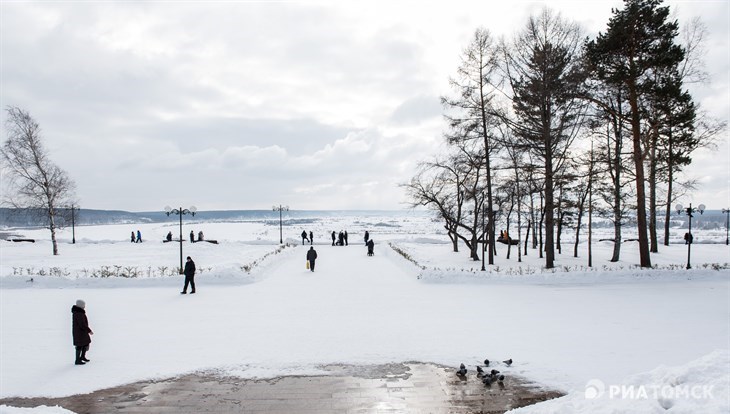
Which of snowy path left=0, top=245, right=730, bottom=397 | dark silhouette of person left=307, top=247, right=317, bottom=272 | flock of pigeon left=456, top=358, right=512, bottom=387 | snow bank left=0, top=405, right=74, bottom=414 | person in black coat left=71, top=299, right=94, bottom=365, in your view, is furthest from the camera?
dark silhouette of person left=307, top=247, right=317, bottom=272

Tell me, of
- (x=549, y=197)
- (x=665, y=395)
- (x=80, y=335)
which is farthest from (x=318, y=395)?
(x=549, y=197)

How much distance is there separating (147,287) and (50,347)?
888cm

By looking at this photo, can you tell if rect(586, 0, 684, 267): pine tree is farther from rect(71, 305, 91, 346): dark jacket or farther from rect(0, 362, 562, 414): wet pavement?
rect(71, 305, 91, 346): dark jacket

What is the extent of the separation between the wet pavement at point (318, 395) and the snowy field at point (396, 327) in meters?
0.42

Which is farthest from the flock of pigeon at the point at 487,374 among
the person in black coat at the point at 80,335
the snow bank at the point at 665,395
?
the person in black coat at the point at 80,335

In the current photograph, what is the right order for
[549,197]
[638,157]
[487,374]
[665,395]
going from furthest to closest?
[549,197] < [638,157] < [487,374] < [665,395]

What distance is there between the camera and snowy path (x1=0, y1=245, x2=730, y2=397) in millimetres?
8094

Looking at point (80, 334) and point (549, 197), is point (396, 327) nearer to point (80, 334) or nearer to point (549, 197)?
point (80, 334)

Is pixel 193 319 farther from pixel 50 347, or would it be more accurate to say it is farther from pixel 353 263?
pixel 353 263

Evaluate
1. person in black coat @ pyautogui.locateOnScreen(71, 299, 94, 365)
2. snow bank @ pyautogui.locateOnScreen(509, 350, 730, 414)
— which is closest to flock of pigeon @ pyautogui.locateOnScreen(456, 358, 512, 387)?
snow bank @ pyautogui.locateOnScreen(509, 350, 730, 414)

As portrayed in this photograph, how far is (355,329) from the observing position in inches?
423

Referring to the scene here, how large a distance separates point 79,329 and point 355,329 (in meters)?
5.96

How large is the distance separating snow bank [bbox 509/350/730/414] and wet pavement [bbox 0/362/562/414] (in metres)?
1.30

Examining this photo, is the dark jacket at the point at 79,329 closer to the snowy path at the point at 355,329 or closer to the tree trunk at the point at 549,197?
the snowy path at the point at 355,329
